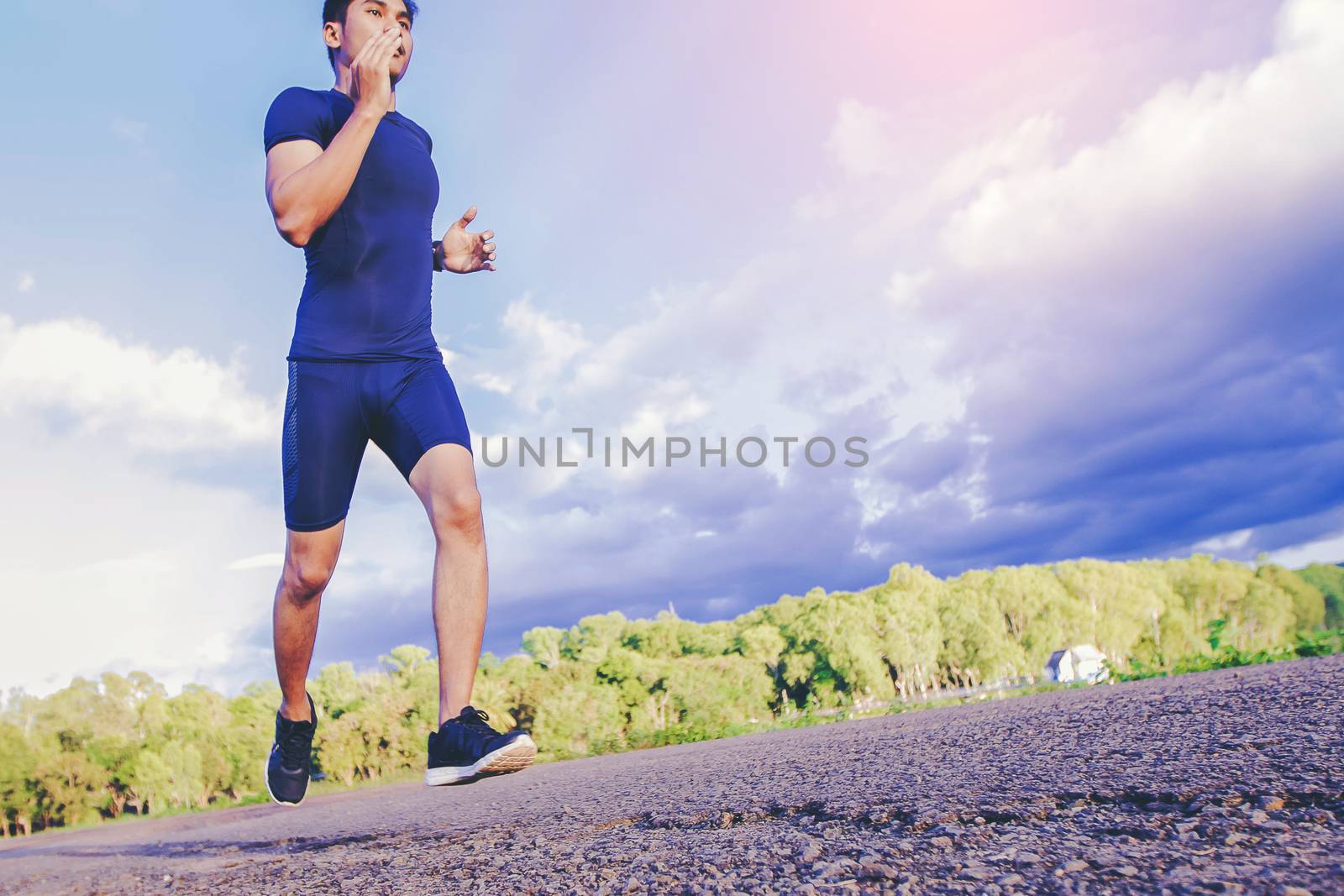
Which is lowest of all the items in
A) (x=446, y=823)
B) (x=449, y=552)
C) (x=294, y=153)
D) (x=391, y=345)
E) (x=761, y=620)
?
(x=446, y=823)

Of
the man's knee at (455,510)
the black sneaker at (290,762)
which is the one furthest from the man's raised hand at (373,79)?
the black sneaker at (290,762)

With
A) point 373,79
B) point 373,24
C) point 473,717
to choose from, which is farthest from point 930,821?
point 373,24

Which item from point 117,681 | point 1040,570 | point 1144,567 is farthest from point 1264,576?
point 117,681

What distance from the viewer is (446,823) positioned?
373cm

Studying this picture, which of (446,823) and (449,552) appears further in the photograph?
(446,823)

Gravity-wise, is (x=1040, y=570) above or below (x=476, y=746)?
above

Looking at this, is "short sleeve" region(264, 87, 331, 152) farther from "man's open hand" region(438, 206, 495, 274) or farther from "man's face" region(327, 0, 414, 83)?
"man's open hand" region(438, 206, 495, 274)

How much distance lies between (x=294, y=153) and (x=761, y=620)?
5230cm

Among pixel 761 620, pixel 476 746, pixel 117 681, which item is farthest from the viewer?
pixel 761 620

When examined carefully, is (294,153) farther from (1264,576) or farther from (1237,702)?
(1264,576)

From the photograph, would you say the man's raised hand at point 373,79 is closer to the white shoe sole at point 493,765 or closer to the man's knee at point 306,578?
the man's knee at point 306,578

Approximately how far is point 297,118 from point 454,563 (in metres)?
1.52

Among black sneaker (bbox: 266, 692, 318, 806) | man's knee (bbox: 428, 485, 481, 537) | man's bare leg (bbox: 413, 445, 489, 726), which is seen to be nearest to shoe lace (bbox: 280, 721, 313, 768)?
black sneaker (bbox: 266, 692, 318, 806)

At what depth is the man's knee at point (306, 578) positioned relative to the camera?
115 inches
